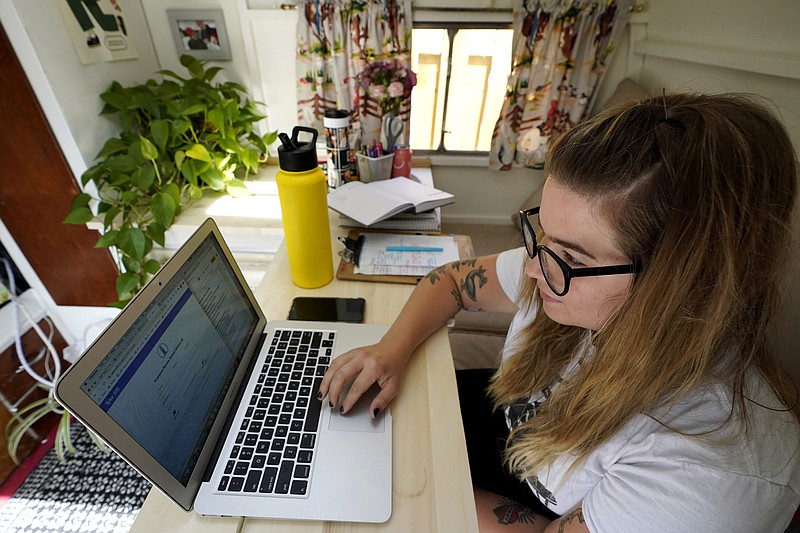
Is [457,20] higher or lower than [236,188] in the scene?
higher

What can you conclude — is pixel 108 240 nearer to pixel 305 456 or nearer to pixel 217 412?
pixel 217 412

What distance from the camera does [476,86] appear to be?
6.96 feet

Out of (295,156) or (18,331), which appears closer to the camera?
(295,156)

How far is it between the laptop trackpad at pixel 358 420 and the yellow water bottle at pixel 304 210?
0.35 metres

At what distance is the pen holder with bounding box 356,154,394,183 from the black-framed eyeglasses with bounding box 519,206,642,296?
732 millimetres

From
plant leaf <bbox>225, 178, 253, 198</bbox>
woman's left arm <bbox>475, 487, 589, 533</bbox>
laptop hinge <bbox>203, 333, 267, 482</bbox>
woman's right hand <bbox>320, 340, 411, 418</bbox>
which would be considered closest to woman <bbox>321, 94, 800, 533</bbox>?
woman's left arm <bbox>475, 487, 589, 533</bbox>

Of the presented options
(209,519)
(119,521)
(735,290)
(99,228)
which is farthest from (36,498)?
(735,290)

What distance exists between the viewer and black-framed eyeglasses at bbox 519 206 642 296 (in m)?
0.46

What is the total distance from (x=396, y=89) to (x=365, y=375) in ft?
3.46

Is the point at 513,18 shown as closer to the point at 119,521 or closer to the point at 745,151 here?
the point at 745,151

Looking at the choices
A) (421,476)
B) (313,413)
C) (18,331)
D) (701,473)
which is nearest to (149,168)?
(18,331)

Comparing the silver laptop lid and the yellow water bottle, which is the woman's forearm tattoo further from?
the silver laptop lid

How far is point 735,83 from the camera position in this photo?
3.97 ft

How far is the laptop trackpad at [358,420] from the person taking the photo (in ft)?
1.83
